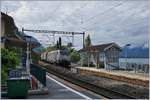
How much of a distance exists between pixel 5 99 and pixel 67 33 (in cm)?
4106

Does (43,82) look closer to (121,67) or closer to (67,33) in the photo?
(121,67)

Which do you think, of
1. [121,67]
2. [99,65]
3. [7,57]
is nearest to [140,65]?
[121,67]

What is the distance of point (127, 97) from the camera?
1603 centimetres

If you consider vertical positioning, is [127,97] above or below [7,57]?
below

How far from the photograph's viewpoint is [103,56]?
4869cm

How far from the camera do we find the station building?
44.8 m

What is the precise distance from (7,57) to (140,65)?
56.5 feet

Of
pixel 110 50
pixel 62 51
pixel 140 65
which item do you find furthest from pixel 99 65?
pixel 140 65

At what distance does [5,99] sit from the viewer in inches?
554

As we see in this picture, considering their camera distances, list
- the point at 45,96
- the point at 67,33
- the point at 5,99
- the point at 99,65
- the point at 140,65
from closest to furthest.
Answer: the point at 5,99 < the point at 45,96 < the point at 140,65 < the point at 99,65 < the point at 67,33

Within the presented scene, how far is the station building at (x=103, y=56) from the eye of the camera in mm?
44750

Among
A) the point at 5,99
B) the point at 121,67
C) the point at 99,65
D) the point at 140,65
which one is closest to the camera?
the point at 5,99

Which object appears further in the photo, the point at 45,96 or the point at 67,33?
the point at 67,33

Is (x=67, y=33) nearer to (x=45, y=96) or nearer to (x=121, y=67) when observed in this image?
(x=121, y=67)
